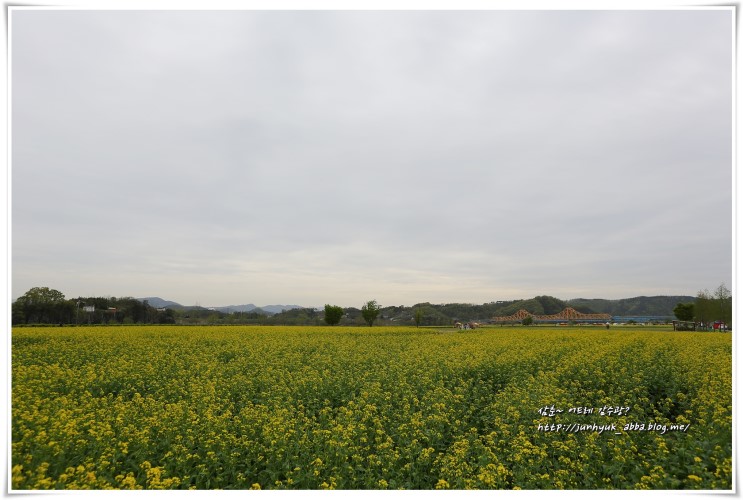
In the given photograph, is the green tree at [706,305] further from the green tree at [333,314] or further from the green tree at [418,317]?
the green tree at [333,314]

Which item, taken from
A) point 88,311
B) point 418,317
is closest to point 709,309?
point 88,311

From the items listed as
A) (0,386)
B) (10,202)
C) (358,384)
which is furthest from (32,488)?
(358,384)

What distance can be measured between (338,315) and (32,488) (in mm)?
30459

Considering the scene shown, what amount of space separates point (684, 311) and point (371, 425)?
1079cm

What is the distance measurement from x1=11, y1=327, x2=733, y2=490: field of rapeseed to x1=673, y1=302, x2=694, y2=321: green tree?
88cm

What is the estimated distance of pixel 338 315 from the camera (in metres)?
34.6

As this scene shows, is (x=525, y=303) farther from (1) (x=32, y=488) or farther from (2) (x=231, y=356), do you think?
(1) (x=32, y=488)

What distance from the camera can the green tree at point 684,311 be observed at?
10.7 metres

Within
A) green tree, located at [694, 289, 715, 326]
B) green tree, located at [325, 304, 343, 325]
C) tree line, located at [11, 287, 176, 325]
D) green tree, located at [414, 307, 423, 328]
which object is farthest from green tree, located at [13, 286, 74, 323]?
green tree, located at [325, 304, 343, 325]

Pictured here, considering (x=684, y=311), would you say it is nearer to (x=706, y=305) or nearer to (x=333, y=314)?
(x=706, y=305)

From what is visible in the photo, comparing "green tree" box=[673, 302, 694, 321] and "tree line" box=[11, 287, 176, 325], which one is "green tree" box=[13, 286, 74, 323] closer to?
"tree line" box=[11, 287, 176, 325]

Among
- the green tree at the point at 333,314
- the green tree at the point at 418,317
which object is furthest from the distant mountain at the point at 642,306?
the green tree at the point at 333,314

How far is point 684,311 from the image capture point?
11.5 meters
